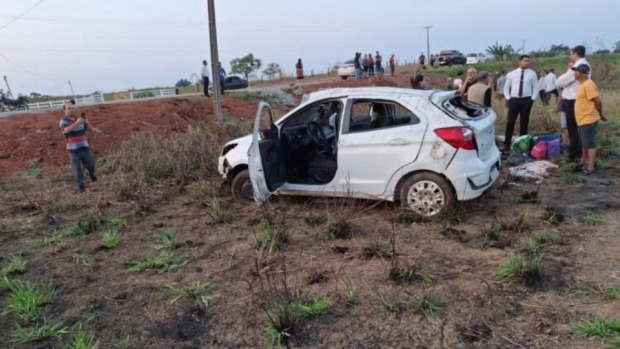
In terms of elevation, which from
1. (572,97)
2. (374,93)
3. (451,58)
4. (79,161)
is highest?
(451,58)

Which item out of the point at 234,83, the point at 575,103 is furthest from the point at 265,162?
the point at 234,83

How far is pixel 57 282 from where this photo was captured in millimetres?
4477

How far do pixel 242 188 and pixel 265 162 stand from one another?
3.18 feet

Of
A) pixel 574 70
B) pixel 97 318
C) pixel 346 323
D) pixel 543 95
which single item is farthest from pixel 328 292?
pixel 543 95

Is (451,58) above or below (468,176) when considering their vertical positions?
above

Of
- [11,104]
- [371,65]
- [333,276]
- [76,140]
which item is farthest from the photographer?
[371,65]

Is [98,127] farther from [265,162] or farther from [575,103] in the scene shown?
[575,103]

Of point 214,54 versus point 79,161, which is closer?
point 79,161

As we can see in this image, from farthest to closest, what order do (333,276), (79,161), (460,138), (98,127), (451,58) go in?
(451,58) < (98,127) < (79,161) < (460,138) < (333,276)

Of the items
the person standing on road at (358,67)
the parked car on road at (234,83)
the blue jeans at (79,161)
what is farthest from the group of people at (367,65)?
the blue jeans at (79,161)

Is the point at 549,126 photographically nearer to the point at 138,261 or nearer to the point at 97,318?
the point at 138,261

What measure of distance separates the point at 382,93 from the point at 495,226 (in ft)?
6.60

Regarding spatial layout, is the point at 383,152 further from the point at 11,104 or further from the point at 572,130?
the point at 11,104

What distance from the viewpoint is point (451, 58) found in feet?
137
